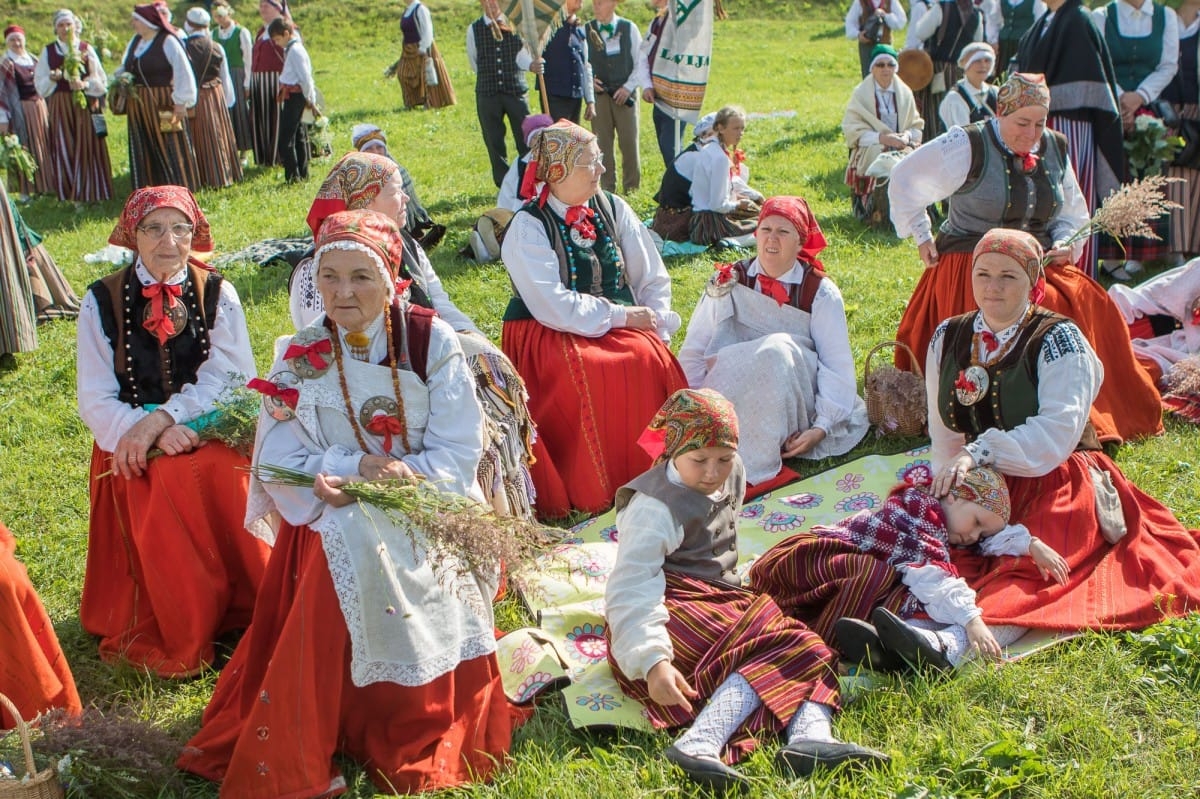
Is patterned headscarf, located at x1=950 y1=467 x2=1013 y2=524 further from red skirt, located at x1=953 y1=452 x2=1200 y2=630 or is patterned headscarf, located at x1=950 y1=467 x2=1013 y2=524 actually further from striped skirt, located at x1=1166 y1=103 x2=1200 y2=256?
striped skirt, located at x1=1166 y1=103 x2=1200 y2=256

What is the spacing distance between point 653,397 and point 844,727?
2275mm

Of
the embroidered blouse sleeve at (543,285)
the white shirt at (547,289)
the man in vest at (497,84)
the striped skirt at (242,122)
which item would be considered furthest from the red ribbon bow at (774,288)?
the striped skirt at (242,122)

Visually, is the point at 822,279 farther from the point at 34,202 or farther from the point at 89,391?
the point at 34,202

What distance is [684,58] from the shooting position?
33.8 ft

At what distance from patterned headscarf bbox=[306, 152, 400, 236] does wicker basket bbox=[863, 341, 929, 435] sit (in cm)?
248

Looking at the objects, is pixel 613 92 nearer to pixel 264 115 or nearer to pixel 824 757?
pixel 264 115

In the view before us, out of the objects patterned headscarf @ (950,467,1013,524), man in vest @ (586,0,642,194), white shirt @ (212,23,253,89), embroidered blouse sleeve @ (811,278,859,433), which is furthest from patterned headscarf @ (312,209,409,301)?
white shirt @ (212,23,253,89)

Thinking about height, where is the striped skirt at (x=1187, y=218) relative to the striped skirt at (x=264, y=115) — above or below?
below

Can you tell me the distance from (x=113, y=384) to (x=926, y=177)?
380 cm

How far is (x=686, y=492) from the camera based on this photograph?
12.1 feet

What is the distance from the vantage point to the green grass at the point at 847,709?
3348 millimetres

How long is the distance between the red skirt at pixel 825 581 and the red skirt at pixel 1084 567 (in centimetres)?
36

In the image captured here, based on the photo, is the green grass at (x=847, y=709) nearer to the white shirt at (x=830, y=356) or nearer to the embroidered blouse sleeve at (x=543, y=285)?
the white shirt at (x=830, y=356)

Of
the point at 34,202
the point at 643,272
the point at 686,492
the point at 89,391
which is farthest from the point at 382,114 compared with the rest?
the point at 686,492
